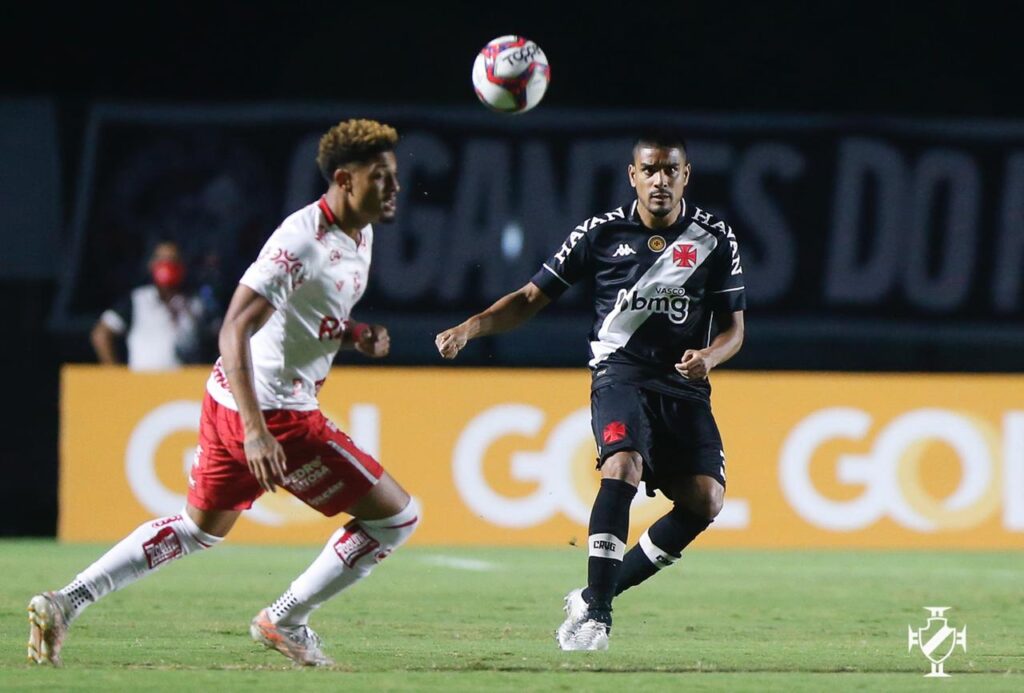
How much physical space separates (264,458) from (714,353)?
203cm

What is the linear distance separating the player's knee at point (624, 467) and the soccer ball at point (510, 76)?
1.58 meters

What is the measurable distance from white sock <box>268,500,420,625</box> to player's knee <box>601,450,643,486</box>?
97 centimetres

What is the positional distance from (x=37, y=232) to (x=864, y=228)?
19.9 ft

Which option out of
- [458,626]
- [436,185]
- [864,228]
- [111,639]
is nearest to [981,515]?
[864,228]

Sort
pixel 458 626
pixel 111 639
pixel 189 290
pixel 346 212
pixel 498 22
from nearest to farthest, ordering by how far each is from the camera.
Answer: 1. pixel 346 212
2. pixel 111 639
3. pixel 458 626
4. pixel 189 290
5. pixel 498 22

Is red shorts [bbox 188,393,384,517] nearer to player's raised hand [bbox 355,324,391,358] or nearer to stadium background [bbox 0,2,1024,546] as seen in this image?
player's raised hand [bbox 355,324,391,358]

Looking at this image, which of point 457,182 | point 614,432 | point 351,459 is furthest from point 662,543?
point 457,182

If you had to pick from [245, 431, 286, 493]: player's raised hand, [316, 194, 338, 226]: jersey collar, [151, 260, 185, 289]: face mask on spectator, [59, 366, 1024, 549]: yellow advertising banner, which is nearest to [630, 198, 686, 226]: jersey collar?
[316, 194, 338, 226]: jersey collar

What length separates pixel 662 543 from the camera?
24.5 ft

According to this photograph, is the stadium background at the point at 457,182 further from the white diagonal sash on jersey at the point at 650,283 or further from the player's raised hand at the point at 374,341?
the player's raised hand at the point at 374,341

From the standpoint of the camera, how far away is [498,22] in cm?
1480

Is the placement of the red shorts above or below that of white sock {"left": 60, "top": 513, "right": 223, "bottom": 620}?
above

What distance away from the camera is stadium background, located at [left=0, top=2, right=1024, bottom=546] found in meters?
13.5

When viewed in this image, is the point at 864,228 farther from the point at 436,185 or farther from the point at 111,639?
the point at 111,639
